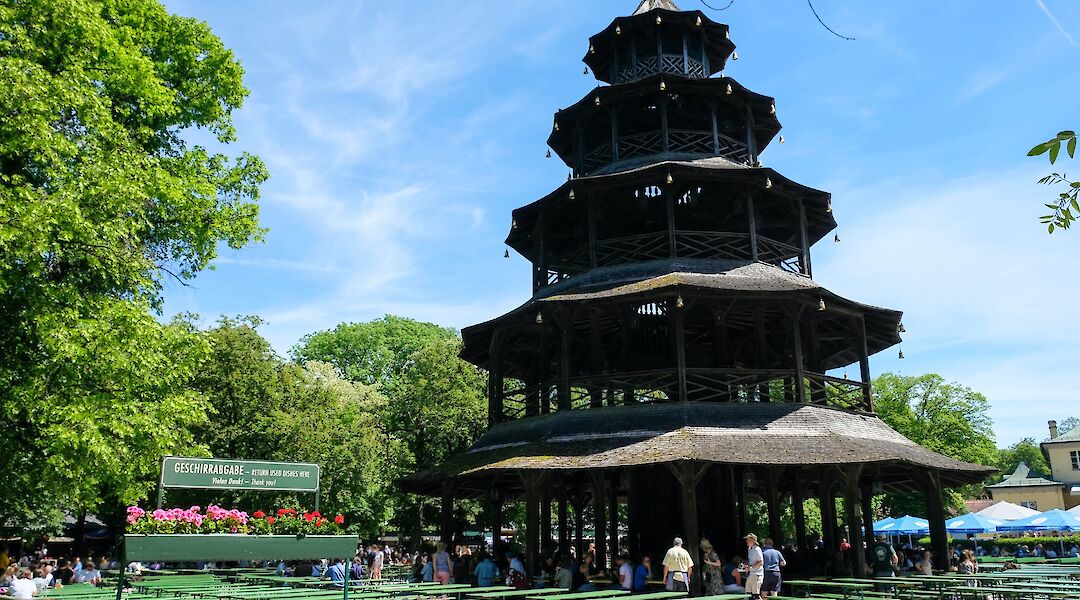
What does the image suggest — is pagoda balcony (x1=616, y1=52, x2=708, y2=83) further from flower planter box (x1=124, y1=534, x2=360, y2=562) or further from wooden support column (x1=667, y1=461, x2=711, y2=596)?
flower planter box (x1=124, y1=534, x2=360, y2=562)

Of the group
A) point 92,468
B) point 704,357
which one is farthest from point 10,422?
point 704,357

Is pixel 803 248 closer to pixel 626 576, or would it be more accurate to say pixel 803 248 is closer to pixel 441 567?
pixel 626 576

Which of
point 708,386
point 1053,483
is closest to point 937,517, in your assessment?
point 708,386

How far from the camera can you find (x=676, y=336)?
2070 cm

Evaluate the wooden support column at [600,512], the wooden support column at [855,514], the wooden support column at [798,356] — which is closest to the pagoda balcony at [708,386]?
the wooden support column at [798,356]

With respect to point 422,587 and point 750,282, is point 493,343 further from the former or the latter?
point 422,587

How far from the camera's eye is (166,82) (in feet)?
62.3

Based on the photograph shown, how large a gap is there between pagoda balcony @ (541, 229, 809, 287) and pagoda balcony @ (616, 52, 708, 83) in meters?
6.74

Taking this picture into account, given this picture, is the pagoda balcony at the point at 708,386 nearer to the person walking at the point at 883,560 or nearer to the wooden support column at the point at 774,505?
the wooden support column at the point at 774,505

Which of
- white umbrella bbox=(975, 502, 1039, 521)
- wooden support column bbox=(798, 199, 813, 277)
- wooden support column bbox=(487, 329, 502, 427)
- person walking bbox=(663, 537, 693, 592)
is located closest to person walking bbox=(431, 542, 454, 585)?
wooden support column bbox=(487, 329, 502, 427)

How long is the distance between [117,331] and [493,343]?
39.2ft

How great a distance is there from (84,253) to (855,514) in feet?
56.6

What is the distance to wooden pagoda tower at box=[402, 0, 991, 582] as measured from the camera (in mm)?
19938

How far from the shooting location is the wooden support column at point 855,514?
18.6 m
